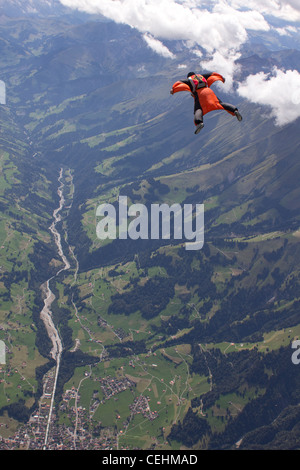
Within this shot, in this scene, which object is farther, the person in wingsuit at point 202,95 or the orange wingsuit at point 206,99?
the orange wingsuit at point 206,99

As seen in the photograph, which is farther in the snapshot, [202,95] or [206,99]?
[202,95]

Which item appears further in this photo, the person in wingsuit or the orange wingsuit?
the orange wingsuit

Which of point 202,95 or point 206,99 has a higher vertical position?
point 202,95
